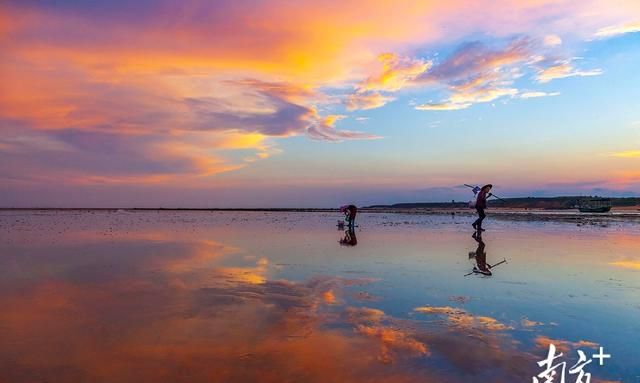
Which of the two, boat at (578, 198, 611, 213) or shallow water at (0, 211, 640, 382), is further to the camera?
boat at (578, 198, 611, 213)

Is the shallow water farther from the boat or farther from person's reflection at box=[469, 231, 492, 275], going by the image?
the boat

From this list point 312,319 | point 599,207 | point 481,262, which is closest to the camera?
point 312,319

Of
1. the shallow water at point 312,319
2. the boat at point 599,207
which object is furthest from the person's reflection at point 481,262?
the boat at point 599,207

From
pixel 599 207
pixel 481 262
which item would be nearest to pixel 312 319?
pixel 481 262

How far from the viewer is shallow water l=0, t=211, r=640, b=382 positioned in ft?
21.3

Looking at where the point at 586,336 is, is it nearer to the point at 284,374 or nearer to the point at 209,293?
the point at 284,374

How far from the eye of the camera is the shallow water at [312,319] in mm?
6504

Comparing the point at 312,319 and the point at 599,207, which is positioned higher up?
the point at 599,207

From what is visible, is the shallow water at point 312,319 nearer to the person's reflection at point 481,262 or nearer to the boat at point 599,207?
the person's reflection at point 481,262

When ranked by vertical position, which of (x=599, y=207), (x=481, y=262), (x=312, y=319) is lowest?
(x=312, y=319)

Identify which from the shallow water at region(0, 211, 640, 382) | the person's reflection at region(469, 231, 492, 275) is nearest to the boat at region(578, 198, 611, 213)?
the person's reflection at region(469, 231, 492, 275)

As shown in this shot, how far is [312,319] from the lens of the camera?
923cm

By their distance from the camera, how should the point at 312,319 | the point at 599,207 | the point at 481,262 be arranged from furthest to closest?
the point at 599,207 < the point at 481,262 < the point at 312,319

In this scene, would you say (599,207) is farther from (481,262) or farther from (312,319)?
(312,319)
